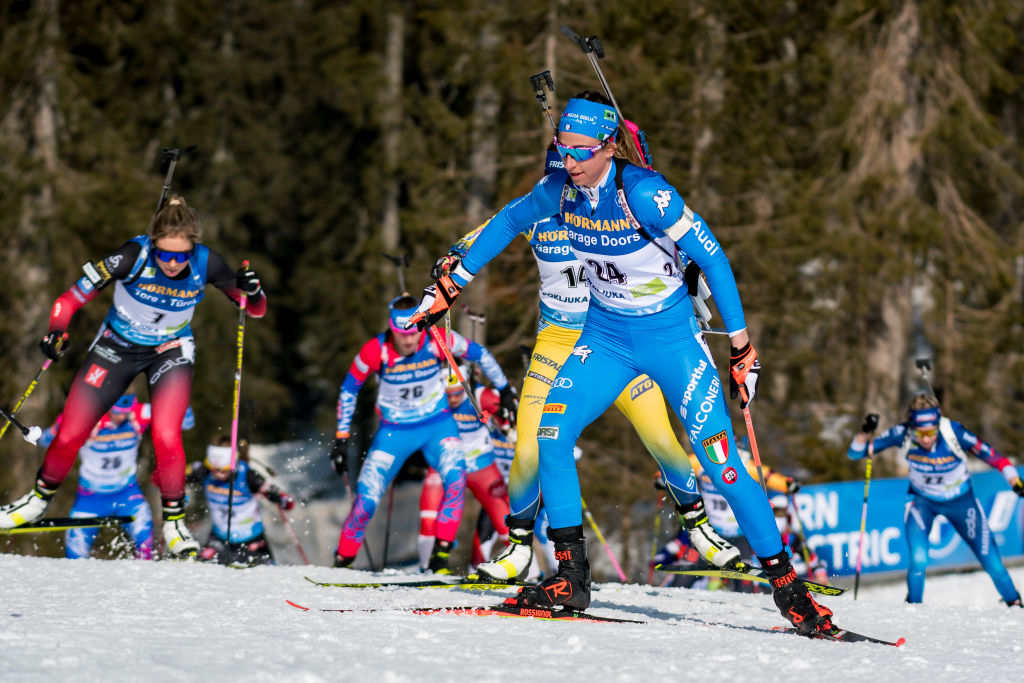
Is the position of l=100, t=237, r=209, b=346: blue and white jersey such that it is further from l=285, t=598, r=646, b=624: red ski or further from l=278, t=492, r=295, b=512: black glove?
l=278, t=492, r=295, b=512: black glove

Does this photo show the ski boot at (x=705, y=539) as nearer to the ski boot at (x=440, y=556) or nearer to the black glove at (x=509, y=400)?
the black glove at (x=509, y=400)

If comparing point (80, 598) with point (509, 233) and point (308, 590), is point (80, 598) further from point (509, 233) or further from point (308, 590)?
point (509, 233)

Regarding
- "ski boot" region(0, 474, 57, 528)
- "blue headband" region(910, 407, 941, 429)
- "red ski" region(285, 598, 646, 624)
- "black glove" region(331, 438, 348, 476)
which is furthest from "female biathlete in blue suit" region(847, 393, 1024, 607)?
"ski boot" region(0, 474, 57, 528)

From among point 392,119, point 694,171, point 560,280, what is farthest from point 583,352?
point 392,119

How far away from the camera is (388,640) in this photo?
13.3 feet

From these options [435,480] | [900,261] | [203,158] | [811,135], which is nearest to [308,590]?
[435,480]

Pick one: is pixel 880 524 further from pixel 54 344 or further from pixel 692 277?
pixel 54 344

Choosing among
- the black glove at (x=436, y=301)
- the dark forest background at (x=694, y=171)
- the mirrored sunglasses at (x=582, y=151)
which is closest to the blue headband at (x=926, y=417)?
the black glove at (x=436, y=301)

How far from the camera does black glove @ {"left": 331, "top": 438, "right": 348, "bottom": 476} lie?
8773 millimetres

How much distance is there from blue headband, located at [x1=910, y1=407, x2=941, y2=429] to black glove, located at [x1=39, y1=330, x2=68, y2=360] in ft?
22.2

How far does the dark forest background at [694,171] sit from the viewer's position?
17422mm

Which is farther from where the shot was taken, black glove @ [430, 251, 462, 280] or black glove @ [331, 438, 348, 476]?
black glove @ [331, 438, 348, 476]

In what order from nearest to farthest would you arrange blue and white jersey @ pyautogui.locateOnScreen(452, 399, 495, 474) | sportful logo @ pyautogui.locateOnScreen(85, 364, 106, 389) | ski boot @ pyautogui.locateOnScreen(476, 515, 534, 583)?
ski boot @ pyautogui.locateOnScreen(476, 515, 534, 583) → sportful logo @ pyautogui.locateOnScreen(85, 364, 106, 389) → blue and white jersey @ pyautogui.locateOnScreen(452, 399, 495, 474)

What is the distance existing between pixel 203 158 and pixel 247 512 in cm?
1818
